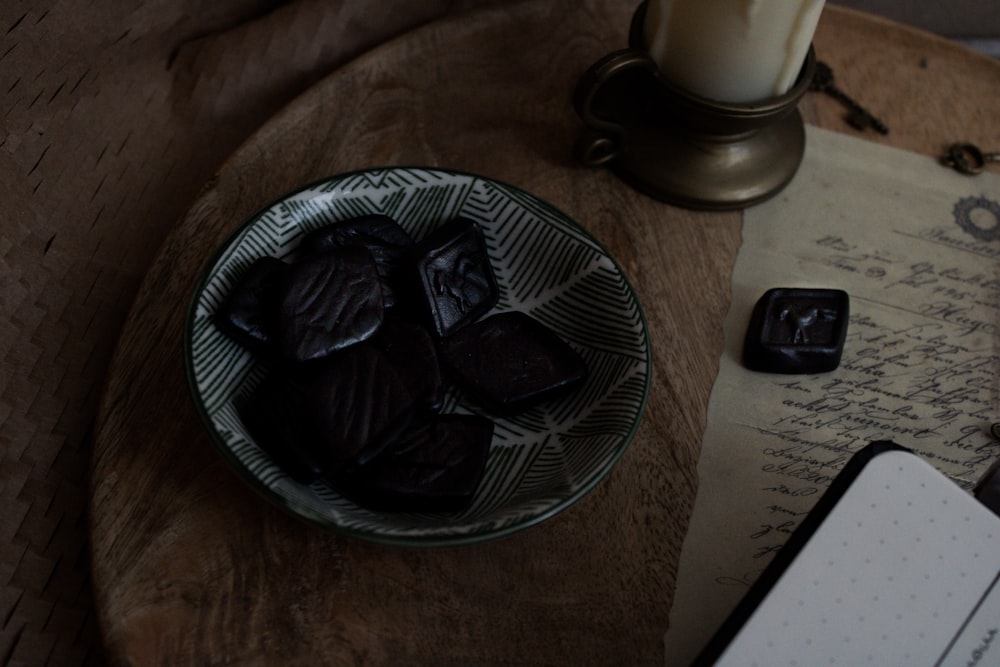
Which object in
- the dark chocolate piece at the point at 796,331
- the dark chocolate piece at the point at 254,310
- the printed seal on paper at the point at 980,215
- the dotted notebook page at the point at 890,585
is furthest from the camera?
the printed seal on paper at the point at 980,215

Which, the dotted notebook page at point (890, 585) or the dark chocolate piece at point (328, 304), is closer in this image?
the dotted notebook page at point (890, 585)

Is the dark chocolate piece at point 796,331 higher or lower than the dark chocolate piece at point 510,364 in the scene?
lower

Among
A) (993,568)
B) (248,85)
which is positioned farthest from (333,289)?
(993,568)

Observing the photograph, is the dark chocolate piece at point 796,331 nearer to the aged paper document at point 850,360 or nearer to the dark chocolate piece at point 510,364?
the aged paper document at point 850,360

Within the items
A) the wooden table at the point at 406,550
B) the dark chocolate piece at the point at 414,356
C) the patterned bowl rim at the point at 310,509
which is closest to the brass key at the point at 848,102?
the wooden table at the point at 406,550

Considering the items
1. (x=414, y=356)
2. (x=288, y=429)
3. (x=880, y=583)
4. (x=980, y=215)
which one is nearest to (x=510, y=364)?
(x=414, y=356)

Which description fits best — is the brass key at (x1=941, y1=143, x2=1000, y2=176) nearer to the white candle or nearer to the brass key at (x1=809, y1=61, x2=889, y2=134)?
the brass key at (x1=809, y1=61, x2=889, y2=134)

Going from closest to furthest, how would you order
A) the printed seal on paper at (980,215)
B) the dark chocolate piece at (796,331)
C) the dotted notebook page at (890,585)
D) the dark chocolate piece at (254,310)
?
1. the dotted notebook page at (890,585)
2. the dark chocolate piece at (254,310)
3. the dark chocolate piece at (796,331)
4. the printed seal on paper at (980,215)

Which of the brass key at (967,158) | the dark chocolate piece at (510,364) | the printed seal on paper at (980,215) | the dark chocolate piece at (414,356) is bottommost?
the printed seal on paper at (980,215)
